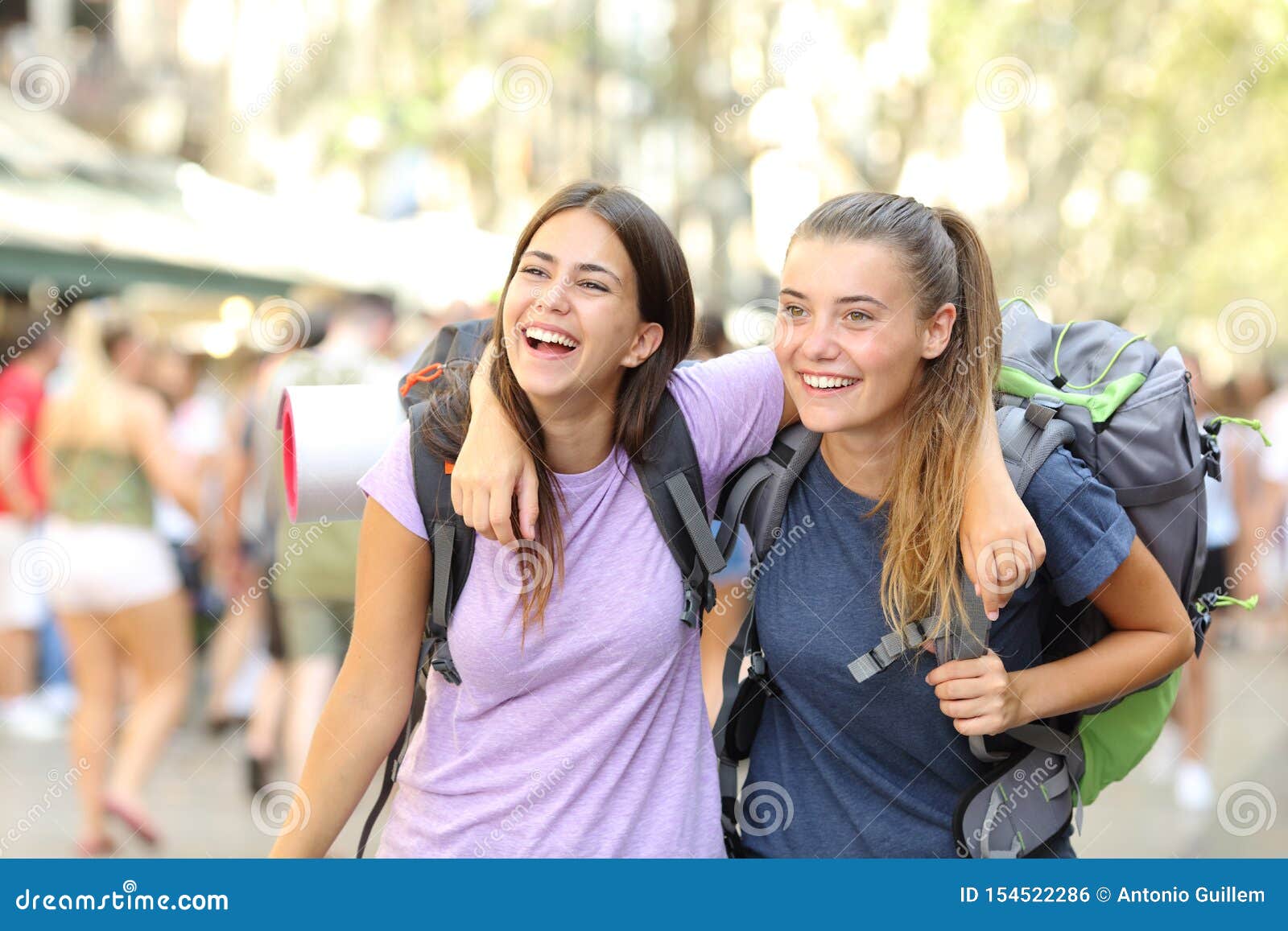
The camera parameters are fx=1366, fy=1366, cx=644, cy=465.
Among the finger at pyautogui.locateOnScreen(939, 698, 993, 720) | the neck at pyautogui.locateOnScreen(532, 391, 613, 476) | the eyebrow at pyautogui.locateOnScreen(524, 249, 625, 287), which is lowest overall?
the finger at pyautogui.locateOnScreen(939, 698, 993, 720)

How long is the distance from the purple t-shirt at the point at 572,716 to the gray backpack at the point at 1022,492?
0.19 m

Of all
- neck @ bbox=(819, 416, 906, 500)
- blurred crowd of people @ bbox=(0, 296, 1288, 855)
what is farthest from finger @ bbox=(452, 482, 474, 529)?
blurred crowd of people @ bbox=(0, 296, 1288, 855)

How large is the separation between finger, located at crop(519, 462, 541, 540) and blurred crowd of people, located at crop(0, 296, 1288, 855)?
1.83 m

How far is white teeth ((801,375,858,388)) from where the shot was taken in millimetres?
2314

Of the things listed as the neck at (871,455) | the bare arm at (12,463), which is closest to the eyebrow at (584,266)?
the neck at (871,455)

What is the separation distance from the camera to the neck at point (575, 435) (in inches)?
95.6

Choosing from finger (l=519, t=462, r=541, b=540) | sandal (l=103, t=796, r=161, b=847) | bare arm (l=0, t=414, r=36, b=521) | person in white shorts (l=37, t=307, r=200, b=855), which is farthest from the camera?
bare arm (l=0, t=414, r=36, b=521)

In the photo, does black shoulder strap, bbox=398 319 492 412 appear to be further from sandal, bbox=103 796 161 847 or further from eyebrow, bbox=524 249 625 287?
sandal, bbox=103 796 161 847

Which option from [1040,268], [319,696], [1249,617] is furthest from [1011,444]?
[1040,268]

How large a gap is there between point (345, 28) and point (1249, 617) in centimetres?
1238

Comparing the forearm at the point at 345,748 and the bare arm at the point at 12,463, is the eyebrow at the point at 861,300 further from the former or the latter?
the bare arm at the point at 12,463

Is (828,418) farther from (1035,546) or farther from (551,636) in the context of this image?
(551,636)

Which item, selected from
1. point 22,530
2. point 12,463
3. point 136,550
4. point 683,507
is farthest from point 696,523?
point 22,530
